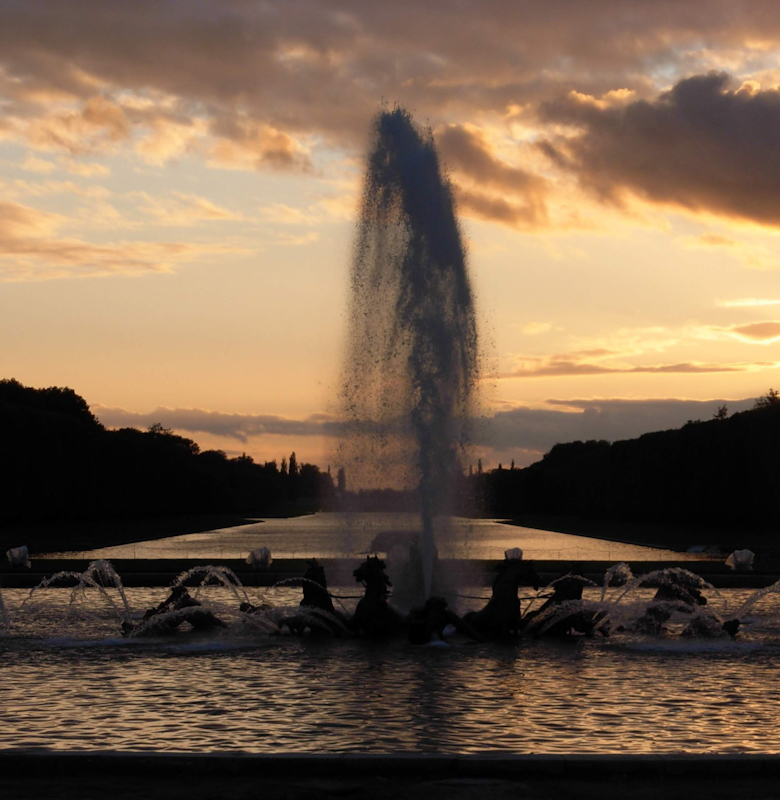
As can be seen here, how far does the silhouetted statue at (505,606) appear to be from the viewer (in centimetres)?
1681

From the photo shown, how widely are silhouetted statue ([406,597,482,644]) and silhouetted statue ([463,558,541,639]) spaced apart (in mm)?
553

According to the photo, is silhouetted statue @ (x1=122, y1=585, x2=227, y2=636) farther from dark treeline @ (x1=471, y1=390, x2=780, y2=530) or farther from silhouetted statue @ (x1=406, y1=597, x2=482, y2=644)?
dark treeline @ (x1=471, y1=390, x2=780, y2=530)

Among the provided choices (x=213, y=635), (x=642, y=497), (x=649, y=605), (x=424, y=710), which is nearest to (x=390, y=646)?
(x=213, y=635)

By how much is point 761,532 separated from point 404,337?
46207 mm

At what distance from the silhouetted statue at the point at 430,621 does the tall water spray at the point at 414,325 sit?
3.52 m

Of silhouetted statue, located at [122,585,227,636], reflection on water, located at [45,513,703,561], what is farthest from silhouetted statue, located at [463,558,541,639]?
silhouetted statue, located at [122,585,227,636]

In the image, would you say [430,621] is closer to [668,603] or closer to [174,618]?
[174,618]

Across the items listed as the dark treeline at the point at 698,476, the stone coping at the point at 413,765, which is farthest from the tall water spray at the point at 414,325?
the dark treeline at the point at 698,476

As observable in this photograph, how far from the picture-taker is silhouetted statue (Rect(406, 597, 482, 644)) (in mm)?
16203

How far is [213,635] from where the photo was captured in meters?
17.2

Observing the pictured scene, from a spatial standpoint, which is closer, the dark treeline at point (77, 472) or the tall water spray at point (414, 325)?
the tall water spray at point (414, 325)

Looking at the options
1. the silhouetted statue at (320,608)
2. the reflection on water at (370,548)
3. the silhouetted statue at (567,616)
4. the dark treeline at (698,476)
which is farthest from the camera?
the dark treeline at (698,476)

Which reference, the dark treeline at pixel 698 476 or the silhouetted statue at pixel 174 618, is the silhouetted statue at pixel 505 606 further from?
the dark treeline at pixel 698 476

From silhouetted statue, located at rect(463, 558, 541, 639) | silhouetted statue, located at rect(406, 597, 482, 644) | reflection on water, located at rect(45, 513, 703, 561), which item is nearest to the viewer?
silhouetted statue, located at rect(406, 597, 482, 644)
